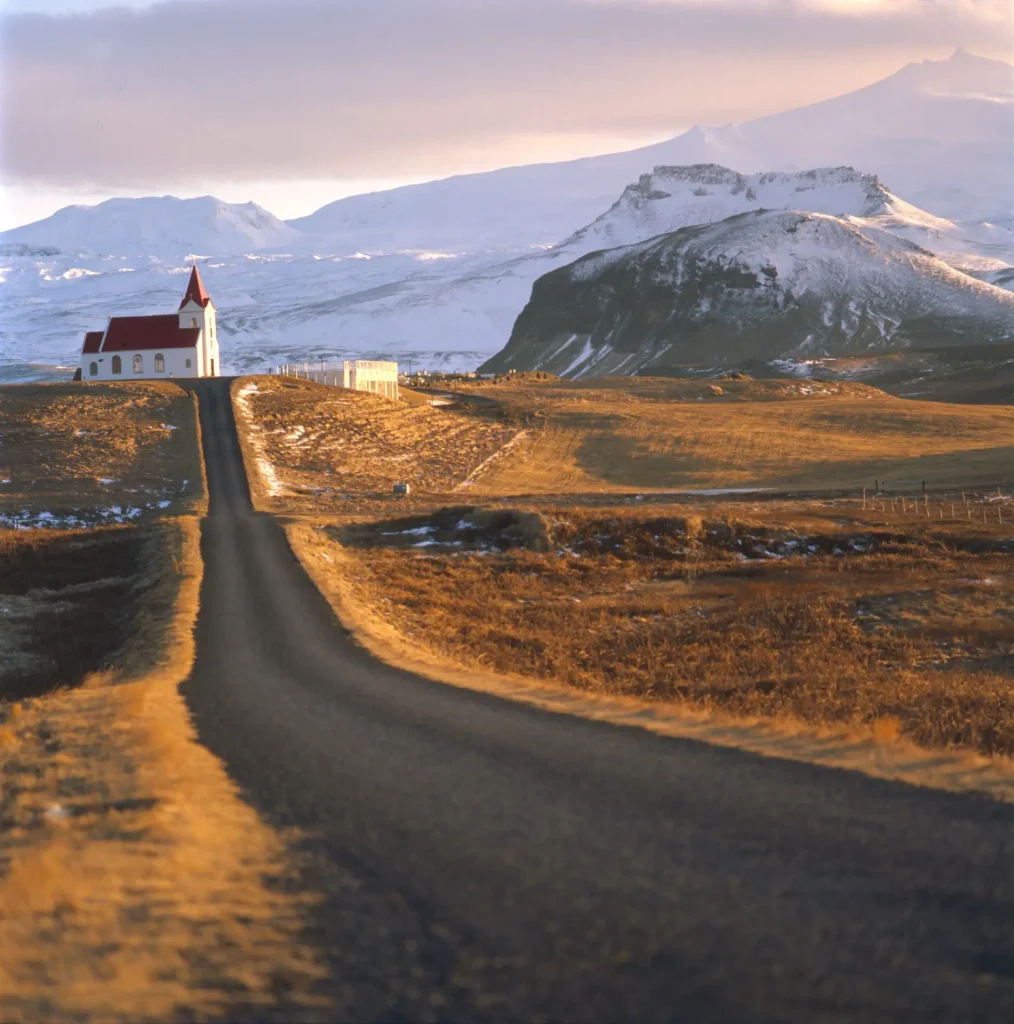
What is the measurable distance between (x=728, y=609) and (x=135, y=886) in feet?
96.7

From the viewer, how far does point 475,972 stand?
29.8 feet

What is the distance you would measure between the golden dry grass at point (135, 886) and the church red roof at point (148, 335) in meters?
98.9

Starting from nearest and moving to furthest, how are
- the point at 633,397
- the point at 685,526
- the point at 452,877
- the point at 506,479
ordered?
the point at 452,877
the point at 685,526
the point at 506,479
the point at 633,397

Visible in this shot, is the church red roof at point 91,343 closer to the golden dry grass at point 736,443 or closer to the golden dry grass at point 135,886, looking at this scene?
the golden dry grass at point 736,443

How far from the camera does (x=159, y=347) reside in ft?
367

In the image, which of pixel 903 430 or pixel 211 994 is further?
pixel 903 430

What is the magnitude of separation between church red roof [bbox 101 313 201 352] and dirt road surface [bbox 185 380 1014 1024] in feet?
326

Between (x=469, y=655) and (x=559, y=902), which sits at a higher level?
(x=559, y=902)

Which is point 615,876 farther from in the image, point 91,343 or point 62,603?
point 91,343

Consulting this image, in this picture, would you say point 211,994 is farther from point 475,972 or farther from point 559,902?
point 559,902

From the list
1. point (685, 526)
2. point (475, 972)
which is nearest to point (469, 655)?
point (475, 972)

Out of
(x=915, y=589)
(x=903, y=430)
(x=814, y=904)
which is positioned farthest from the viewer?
(x=903, y=430)

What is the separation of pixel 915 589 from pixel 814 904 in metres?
32.3

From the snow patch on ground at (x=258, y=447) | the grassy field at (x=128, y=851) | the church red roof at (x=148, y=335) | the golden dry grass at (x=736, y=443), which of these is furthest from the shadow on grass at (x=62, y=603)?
the church red roof at (x=148, y=335)
